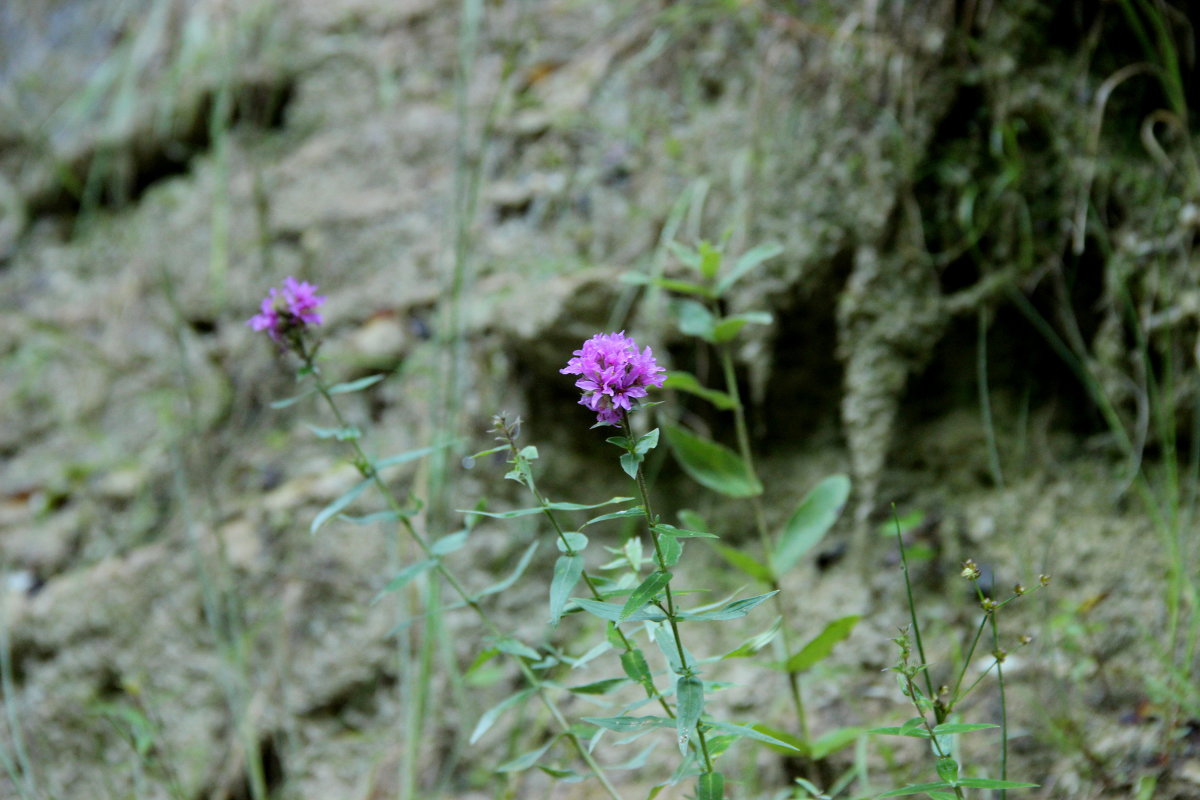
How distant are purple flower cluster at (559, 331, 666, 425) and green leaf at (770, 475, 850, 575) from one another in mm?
551

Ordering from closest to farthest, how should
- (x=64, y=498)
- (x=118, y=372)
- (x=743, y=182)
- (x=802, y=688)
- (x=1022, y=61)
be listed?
(x=802, y=688), (x=1022, y=61), (x=743, y=182), (x=64, y=498), (x=118, y=372)

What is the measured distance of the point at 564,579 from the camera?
817mm

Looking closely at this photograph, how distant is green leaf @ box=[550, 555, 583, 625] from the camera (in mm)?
783

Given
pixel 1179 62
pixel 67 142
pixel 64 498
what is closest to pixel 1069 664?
pixel 1179 62

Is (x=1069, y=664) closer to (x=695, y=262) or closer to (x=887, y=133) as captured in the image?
(x=695, y=262)

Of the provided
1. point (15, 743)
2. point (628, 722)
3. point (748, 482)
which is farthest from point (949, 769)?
point (15, 743)

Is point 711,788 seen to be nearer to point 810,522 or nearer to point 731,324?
point 810,522

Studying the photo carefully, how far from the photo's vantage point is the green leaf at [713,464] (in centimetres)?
130

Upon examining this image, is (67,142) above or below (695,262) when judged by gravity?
below

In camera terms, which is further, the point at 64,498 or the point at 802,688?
the point at 64,498

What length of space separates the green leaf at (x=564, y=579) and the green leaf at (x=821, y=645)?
44 cm

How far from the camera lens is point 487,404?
184 cm

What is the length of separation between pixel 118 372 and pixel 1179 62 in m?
2.51

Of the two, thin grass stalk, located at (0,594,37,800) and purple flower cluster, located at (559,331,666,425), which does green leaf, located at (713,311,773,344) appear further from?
thin grass stalk, located at (0,594,37,800)
